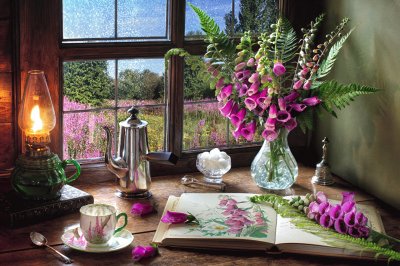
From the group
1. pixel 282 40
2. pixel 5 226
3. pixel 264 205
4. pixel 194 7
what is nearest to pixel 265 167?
pixel 264 205

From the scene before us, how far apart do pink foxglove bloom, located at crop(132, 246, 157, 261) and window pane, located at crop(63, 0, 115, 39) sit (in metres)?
0.80

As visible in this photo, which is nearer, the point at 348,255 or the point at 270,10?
the point at 348,255

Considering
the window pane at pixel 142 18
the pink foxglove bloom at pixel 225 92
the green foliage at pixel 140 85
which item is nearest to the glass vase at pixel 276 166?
the pink foxglove bloom at pixel 225 92

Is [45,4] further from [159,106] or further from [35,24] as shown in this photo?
[159,106]

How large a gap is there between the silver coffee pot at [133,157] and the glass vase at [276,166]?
333 mm

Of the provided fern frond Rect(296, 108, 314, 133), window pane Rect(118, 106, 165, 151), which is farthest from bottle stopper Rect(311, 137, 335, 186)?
window pane Rect(118, 106, 165, 151)

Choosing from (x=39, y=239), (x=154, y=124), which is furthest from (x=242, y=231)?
(x=154, y=124)

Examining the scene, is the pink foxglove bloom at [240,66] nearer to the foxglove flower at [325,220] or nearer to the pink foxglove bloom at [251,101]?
the pink foxglove bloom at [251,101]

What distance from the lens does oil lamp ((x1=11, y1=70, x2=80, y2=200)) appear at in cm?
208

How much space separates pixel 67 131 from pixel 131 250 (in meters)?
0.61

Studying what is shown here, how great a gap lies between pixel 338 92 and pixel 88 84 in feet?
2.71

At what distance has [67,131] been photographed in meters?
2.39

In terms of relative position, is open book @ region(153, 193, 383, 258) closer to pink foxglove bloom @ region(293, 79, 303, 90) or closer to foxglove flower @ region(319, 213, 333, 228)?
foxglove flower @ region(319, 213, 333, 228)

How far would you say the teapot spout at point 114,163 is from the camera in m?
2.24
